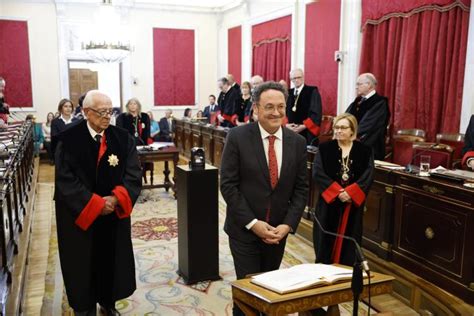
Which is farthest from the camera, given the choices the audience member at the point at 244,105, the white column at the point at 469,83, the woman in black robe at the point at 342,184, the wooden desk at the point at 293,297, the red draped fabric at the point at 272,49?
the red draped fabric at the point at 272,49

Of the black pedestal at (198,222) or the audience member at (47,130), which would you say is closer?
the black pedestal at (198,222)

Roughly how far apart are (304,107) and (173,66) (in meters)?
6.63

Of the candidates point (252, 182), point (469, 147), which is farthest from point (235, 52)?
point (252, 182)

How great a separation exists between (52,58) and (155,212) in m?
6.73

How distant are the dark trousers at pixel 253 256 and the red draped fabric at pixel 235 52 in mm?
8976

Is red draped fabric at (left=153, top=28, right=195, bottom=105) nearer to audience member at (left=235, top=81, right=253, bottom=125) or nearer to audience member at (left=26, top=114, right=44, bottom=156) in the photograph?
audience member at (left=26, top=114, right=44, bottom=156)

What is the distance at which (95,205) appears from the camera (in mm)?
2621

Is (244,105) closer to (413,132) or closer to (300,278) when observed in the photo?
(413,132)

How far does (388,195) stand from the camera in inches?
149

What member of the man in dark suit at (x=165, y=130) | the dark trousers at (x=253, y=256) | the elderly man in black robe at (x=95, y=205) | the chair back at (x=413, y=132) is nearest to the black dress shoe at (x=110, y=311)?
the elderly man in black robe at (x=95, y=205)

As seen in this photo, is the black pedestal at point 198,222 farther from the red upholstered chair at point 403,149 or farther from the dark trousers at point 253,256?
the red upholstered chair at point 403,149

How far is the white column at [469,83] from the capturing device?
16.9ft

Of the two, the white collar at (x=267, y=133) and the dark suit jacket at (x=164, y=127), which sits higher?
the white collar at (x=267, y=133)

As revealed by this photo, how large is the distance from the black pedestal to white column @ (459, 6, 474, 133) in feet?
11.2
